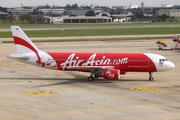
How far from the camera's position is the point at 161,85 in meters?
57.4

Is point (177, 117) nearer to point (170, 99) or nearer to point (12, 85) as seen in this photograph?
point (170, 99)

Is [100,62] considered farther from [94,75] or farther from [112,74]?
[112,74]

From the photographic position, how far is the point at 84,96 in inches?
1966

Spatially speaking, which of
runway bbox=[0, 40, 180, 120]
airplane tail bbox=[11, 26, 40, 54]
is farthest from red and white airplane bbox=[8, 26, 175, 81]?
runway bbox=[0, 40, 180, 120]

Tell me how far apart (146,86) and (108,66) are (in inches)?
243

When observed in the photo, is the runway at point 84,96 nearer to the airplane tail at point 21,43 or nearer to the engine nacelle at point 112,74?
the engine nacelle at point 112,74

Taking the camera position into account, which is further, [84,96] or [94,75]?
[94,75]

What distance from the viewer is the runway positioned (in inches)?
1623

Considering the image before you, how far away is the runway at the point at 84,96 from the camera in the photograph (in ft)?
135

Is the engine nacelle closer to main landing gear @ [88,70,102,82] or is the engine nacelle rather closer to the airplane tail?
main landing gear @ [88,70,102,82]

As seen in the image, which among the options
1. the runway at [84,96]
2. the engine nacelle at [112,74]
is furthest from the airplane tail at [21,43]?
the engine nacelle at [112,74]

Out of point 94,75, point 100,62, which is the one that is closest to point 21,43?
point 94,75

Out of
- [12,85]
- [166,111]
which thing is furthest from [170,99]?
[12,85]

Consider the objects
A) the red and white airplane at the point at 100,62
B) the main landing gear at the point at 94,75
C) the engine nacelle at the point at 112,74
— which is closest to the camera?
the engine nacelle at the point at 112,74
